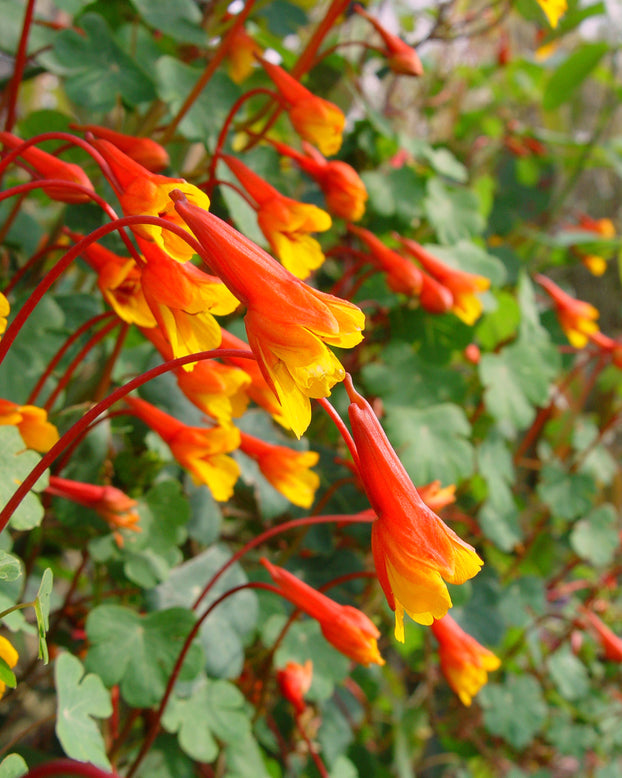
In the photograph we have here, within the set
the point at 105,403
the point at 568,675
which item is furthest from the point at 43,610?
the point at 568,675

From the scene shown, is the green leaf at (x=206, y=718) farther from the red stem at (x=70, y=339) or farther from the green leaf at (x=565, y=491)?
the green leaf at (x=565, y=491)

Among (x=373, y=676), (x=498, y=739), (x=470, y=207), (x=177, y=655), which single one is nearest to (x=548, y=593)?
(x=498, y=739)

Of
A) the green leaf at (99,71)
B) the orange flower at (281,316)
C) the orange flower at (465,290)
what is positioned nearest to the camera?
the orange flower at (281,316)

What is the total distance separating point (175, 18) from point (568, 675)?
1747 mm

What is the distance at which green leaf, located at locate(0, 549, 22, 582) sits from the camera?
1.67ft

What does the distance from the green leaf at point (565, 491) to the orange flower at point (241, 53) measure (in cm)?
119

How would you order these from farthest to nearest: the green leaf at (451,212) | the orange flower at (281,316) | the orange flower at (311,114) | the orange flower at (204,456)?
the green leaf at (451,212), the orange flower at (311,114), the orange flower at (204,456), the orange flower at (281,316)

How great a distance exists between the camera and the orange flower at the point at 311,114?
92 cm

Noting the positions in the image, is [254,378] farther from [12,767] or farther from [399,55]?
[399,55]

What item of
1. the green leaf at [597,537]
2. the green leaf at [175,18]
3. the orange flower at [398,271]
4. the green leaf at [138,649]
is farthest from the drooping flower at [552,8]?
the green leaf at [597,537]

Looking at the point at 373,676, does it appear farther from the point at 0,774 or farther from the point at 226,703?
the point at 0,774

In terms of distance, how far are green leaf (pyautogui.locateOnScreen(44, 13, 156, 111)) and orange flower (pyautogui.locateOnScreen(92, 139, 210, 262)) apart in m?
0.50

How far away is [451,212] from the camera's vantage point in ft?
4.73

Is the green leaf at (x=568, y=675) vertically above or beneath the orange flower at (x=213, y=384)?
beneath
